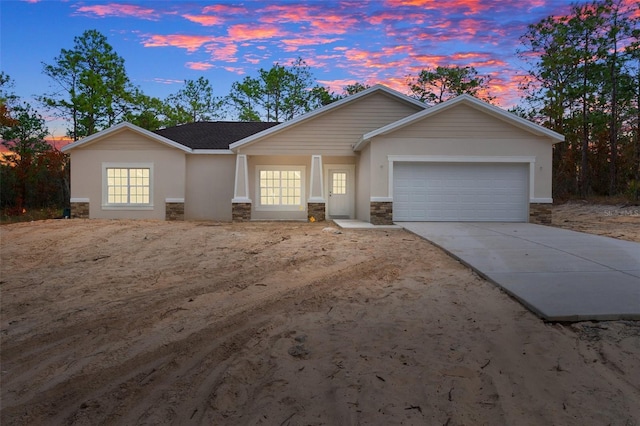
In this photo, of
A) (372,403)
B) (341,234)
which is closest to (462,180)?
(341,234)

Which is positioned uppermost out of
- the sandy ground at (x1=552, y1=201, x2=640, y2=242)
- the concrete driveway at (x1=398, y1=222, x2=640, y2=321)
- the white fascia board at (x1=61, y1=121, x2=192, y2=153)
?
the white fascia board at (x1=61, y1=121, x2=192, y2=153)

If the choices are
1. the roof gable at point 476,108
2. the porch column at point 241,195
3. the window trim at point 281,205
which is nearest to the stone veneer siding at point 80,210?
the porch column at point 241,195

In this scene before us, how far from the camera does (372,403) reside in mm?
2947

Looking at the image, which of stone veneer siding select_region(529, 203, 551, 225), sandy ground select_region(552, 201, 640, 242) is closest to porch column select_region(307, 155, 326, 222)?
stone veneer siding select_region(529, 203, 551, 225)

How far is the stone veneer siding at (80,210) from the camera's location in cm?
1648

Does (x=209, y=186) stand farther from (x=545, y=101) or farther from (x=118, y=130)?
(x=545, y=101)

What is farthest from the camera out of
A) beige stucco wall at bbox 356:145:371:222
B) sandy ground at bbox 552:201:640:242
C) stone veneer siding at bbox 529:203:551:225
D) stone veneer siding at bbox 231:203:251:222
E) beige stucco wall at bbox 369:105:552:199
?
stone veneer siding at bbox 231:203:251:222

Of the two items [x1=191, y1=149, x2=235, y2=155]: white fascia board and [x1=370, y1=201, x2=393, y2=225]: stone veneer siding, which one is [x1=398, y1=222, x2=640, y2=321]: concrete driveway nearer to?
[x1=370, y1=201, x2=393, y2=225]: stone veneer siding

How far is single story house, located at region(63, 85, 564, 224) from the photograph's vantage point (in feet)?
46.4

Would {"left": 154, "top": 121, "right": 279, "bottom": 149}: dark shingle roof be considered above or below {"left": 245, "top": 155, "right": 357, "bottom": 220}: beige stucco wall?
above

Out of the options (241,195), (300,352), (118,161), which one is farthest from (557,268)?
(118,161)

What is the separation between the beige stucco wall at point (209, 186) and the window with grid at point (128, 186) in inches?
61.4

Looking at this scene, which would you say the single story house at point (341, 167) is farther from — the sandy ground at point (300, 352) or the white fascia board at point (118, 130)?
the sandy ground at point (300, 352)

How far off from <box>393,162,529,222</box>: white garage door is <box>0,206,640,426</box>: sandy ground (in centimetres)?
749
